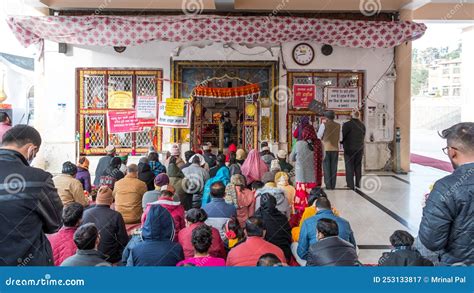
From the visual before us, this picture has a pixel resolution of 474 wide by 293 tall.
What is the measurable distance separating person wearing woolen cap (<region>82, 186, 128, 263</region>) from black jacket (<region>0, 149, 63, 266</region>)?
1453 millimetres

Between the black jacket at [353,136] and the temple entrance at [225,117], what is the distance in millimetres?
2466

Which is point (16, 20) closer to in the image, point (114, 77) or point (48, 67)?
point (48, 67)

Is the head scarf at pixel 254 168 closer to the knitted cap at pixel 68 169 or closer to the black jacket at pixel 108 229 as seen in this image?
the knitted cap at pixel 68 169

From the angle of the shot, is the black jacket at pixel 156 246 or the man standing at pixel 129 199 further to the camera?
the man standing at pixel 129 199

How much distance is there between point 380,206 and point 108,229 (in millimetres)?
4729

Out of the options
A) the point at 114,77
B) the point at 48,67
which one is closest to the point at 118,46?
the point at 114,77

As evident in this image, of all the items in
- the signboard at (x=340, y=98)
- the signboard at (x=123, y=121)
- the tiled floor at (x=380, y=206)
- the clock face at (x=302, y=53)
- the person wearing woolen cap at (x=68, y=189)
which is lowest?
the tiled floor at (x=380, y=206)

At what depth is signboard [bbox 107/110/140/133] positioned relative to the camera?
10.0m

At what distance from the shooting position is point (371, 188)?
8492 millimetres

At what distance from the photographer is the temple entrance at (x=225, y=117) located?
982 centimetres
